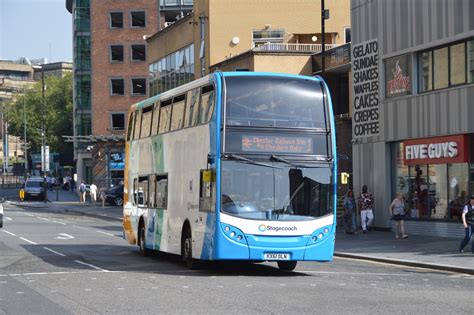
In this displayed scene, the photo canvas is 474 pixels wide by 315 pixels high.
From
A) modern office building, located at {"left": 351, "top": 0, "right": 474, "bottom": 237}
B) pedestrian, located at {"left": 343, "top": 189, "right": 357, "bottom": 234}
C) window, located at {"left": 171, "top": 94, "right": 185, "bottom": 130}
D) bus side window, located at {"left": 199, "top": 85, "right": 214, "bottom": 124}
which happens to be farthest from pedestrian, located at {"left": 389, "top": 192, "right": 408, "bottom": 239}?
bus side window, located at {"left": 199, "top": 85, "right": 214, "bottom": 124}

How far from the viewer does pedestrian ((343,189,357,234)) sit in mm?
36312

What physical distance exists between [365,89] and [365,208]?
4795mm

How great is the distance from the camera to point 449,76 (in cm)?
3278

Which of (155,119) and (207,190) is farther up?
(155,119)

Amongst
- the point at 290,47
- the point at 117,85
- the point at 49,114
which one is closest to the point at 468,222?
the point at 290,47

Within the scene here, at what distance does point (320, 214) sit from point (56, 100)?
123681 mm

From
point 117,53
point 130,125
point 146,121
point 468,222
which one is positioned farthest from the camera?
point 117,53

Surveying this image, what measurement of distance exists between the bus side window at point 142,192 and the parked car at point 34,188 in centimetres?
6002

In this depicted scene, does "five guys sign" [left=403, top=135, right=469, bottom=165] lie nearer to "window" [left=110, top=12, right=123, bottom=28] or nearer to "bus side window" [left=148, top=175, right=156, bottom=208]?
"bus side window" [left=148, top=175, right=156, bottom=208]

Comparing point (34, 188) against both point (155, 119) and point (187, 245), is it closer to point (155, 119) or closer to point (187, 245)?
point (155, 119)

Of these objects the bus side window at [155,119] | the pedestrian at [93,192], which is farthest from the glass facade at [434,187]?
the pedestrian at [93,192]

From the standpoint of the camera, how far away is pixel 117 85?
3676 inches

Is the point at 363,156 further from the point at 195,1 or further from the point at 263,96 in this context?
the point at 195,1

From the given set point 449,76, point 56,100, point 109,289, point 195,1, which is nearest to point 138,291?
point 109,289
